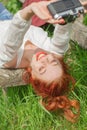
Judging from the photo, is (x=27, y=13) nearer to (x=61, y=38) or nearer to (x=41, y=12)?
(x=41, y=12)

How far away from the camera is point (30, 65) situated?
187 inches

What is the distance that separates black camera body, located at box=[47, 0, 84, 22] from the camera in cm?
401

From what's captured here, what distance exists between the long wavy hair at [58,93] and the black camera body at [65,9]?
0.68 metres

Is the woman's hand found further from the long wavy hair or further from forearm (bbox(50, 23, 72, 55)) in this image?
the long wavy hair

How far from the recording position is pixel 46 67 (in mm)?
4566

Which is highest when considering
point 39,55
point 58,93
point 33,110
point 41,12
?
point 41,12

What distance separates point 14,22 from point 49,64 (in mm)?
476

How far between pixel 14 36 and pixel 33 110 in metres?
0.81

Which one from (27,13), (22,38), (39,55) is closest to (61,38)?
(39,55)

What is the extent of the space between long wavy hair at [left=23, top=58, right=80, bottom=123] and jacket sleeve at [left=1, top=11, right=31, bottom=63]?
9.6 inches

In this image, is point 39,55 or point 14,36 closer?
point 14,36

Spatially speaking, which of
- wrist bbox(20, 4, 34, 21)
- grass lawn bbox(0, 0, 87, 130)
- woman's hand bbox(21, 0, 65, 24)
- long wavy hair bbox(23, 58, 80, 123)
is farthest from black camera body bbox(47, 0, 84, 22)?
grass lawn bbox(0, 0, 87, 130)

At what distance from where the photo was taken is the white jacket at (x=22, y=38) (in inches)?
177

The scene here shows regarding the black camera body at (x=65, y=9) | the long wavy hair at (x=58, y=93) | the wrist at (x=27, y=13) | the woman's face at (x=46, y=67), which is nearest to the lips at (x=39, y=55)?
the woman's face at (x=46, y=67)
